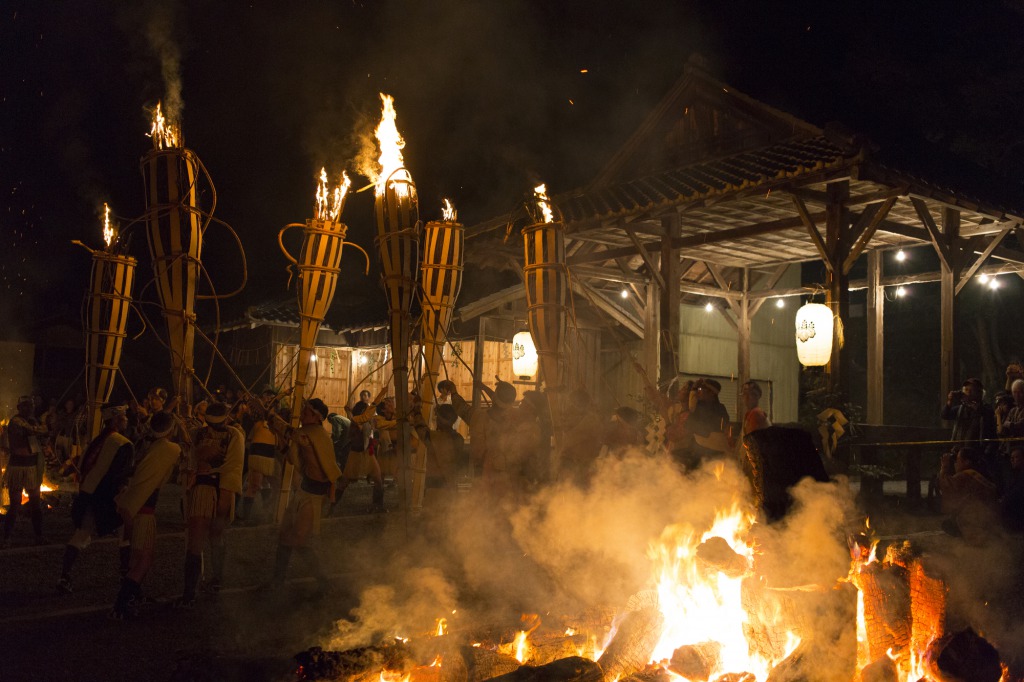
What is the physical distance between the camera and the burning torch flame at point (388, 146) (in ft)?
17.5

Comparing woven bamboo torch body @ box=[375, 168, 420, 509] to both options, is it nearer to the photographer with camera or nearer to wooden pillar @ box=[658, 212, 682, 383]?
wooden pillar @ box=[658, 212, 682, 383]

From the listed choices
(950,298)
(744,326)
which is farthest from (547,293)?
(744,326)

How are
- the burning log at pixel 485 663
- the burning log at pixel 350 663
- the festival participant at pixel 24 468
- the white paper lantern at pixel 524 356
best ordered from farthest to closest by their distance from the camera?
the white paper lantern at pixel 524 356
the festival participant at pixel 24 468
the burning log at pixel 485 663
the burning log at pixel 350 663

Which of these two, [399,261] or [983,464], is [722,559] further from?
[983,464]

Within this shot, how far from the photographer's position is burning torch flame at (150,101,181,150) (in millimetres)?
5961

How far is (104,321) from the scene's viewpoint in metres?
7.80

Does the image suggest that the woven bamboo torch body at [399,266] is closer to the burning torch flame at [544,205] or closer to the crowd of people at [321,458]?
the crowd of people at [321,458]

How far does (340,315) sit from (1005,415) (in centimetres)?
1472

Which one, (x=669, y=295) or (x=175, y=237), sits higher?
(x=669, y=295)

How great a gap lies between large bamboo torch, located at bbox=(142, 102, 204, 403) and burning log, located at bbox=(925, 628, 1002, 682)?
5366 mm

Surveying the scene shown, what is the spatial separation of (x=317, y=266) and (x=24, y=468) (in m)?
5.38

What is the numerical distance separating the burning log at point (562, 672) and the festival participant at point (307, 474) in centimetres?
300

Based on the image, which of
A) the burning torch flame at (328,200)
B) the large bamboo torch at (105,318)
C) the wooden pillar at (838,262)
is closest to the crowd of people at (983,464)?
the wooden pillar at (838,262)

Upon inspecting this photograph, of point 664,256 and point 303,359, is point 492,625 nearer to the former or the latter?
point 303,359
